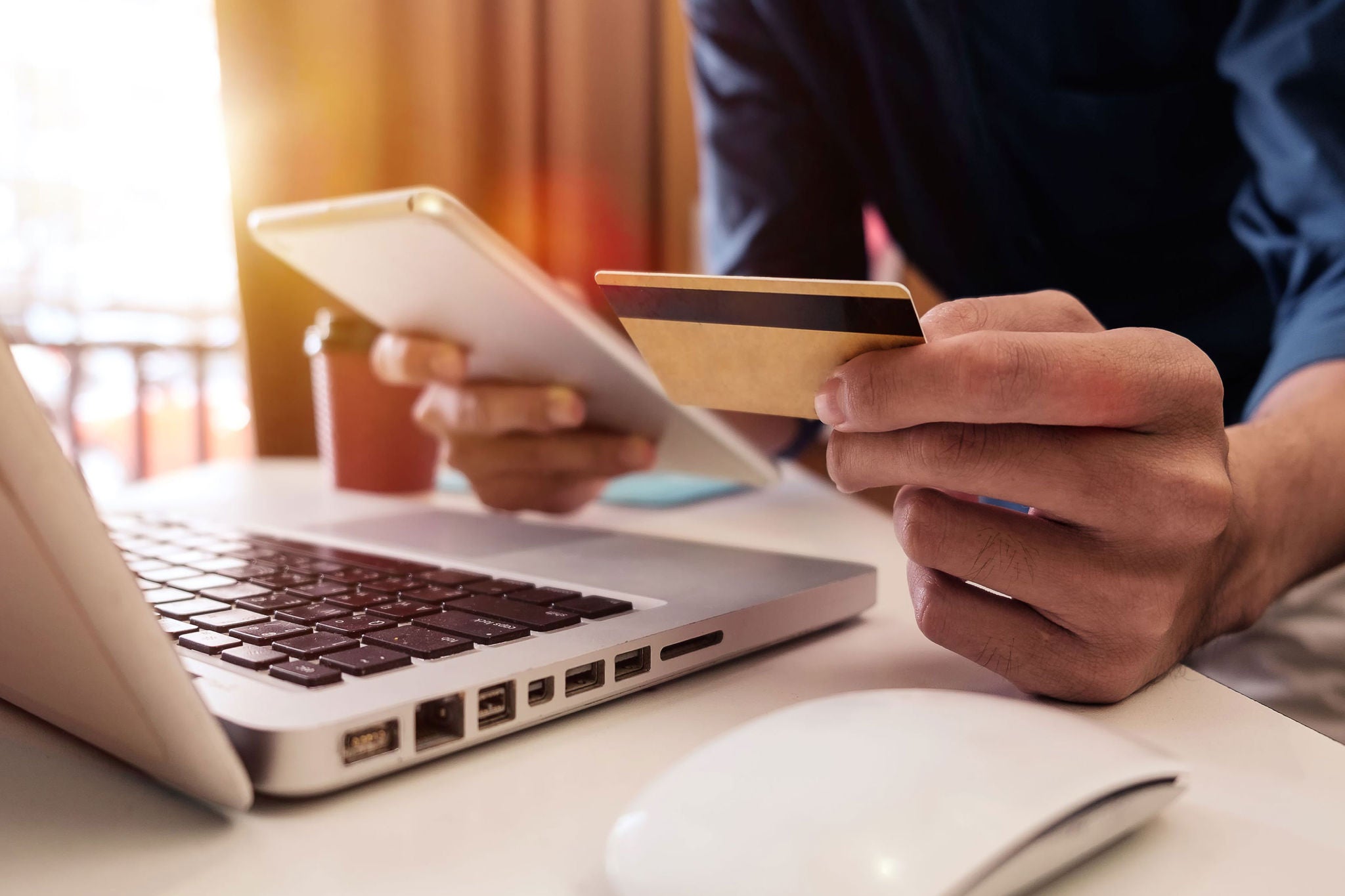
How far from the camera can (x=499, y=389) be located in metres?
0.79

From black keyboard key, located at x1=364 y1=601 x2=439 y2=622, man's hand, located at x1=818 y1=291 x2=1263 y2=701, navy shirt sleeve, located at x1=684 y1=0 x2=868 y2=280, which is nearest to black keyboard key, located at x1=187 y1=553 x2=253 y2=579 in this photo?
black keyboard key, located at x1=364 y1=601 x2=439 y2=622

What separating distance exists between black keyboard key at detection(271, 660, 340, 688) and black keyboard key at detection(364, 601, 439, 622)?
0.06 m

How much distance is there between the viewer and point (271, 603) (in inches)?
15.3

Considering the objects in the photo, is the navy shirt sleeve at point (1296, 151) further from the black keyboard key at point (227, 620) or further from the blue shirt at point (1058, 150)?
the black keyboard key at point (227, 620)

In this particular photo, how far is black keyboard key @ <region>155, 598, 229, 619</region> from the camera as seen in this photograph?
371 mm

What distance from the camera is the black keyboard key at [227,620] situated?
0.36 meters

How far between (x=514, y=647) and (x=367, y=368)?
646 mm

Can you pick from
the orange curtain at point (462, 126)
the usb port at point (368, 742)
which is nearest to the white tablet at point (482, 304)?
the usb port at point (368, 742)

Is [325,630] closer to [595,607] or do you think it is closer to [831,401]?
[595,607]

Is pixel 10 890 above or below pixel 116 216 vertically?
below

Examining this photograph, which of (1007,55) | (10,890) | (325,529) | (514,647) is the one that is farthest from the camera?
(1007,55)

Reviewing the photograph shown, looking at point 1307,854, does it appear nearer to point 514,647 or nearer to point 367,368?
point 514,647

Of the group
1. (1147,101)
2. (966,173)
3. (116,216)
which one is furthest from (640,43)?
(1147,101)

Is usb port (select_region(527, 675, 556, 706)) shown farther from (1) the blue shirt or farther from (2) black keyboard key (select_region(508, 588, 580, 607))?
(1) the blue shirt
